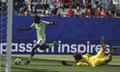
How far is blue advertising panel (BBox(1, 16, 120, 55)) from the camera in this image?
23203mm

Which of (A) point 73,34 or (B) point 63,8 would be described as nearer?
(A) point 73,34

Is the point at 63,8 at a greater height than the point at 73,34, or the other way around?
the point at 63,8

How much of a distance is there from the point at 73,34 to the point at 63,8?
261cm

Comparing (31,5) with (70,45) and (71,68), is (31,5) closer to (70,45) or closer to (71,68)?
(70,45)

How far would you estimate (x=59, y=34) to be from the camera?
23.7 metres

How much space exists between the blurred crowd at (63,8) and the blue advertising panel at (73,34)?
751mm

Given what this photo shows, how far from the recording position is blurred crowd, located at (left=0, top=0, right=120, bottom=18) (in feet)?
81.3

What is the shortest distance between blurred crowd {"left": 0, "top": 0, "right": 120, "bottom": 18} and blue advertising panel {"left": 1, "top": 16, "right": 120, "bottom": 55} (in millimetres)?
751

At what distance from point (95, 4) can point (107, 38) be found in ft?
11.4

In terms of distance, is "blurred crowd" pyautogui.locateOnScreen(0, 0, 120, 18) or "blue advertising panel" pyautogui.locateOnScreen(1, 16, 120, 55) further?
"blurred crowd" pyautogui.locateOnScreen(0, 0, 120, 18)

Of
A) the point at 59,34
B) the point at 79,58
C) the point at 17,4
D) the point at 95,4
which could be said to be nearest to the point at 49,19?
the point at 59,34

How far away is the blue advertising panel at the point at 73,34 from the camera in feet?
76.1

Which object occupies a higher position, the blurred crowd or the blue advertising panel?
the blurred crowd

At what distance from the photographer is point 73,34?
23.8 metres
